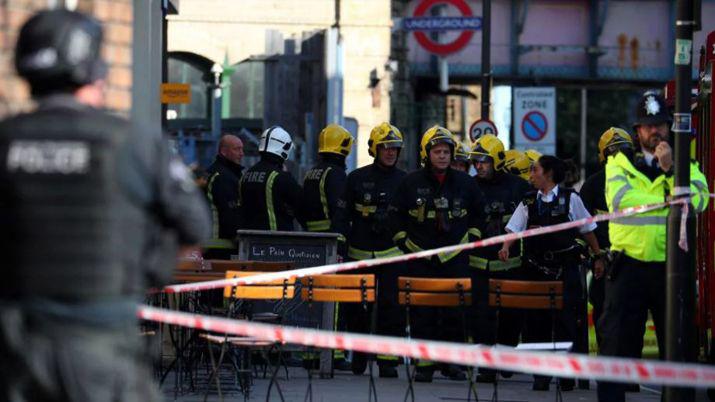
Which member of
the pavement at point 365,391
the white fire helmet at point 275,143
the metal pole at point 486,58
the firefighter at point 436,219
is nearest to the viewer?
the pavement at point 365,391

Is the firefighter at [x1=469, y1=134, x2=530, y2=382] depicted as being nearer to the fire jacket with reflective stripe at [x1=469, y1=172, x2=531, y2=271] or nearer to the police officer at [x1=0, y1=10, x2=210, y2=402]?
the fire jacket with reflective stripe at [x1=469, y1=172, x2=531, y2=271]

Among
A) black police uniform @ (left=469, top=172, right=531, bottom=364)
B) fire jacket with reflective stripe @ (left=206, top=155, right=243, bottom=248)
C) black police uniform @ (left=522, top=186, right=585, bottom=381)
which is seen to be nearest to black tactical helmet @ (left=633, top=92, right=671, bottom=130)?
black police uniform @ (left=522, top=186, right=585, bottom=381)

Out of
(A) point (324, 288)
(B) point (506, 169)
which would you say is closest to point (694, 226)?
(A) point (324, 288)

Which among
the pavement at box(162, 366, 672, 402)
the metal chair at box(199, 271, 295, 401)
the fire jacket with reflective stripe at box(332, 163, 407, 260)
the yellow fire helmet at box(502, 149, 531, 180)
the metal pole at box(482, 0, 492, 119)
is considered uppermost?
the metal pole at box(482, 0, 492, 119)

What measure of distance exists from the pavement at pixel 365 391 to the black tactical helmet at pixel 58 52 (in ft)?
23.8

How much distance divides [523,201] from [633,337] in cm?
361

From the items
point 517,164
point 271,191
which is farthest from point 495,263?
point 271,191

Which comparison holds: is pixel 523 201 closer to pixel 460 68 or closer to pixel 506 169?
pixel 506 169

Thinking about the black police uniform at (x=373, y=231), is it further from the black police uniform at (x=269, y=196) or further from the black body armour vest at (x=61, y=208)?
the black body armour vest at (x=61, y=208)

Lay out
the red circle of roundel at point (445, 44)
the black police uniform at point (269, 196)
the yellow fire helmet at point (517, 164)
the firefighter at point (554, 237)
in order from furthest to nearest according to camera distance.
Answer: the red circle of roundel at point (445, 44)
the yellow fire helmet at point (517, 164)
the black police uniform at point (269, 196)
the firefighter at point (554, 237)

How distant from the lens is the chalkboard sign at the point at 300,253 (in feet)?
50.3

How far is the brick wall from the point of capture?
8.05m

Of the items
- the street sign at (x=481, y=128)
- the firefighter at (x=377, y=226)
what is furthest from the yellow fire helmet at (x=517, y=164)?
the street sign at (x=481, y=128)

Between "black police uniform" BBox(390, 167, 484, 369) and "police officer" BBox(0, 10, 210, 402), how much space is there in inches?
358
